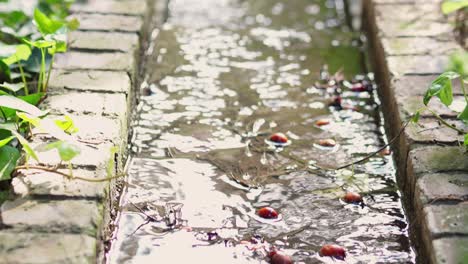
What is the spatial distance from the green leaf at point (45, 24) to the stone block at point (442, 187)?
1.32 meters

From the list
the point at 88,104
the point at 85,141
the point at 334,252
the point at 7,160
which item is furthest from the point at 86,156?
the point at 334,252

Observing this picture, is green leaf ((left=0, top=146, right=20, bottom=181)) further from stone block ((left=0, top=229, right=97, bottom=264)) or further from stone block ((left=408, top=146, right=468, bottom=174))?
stone block ((left=408, top=146, right=468, bottom=174))

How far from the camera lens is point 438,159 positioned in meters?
2.39

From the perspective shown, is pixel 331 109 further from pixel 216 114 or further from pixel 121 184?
A: pixel 121 184

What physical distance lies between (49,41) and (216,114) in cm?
73

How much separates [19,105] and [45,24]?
1.42 ft

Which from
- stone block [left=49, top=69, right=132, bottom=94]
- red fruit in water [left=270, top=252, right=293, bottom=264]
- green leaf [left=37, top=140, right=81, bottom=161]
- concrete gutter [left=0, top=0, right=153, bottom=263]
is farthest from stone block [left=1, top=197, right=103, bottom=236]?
stone block [left=49, top=69, right=132, bottom=94]

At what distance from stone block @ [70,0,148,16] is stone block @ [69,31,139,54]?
24cm

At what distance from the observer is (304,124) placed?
291 centimetres

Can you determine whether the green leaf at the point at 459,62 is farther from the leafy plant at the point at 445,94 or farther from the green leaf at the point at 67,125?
the green leaf at the point at 67,125

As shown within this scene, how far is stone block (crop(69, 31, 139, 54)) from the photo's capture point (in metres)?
3.05

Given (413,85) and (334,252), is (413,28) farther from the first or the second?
(334,252)

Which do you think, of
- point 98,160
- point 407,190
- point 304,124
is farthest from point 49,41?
point 407,190

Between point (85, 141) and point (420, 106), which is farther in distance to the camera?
point (420, 106)
